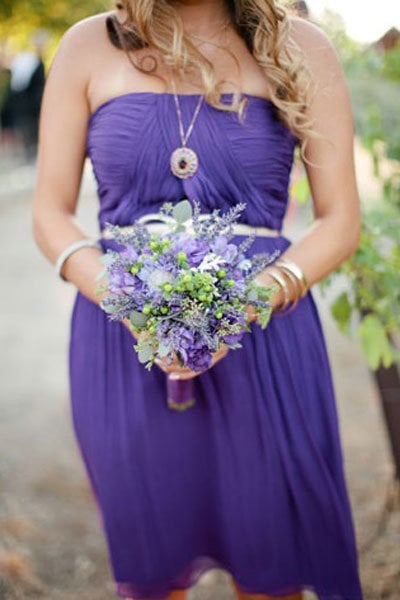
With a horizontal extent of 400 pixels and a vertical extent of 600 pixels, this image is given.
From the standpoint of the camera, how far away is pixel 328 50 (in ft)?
7.77

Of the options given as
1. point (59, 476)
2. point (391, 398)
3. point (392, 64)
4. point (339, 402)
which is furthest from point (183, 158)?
point (339, 402)

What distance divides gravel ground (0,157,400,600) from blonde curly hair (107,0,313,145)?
81.5 inches

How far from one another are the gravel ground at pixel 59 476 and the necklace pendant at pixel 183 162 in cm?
200

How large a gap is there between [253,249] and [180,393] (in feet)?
1.42

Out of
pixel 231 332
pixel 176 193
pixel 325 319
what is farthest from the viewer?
pixel 325 319

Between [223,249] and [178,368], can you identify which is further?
[178,368]

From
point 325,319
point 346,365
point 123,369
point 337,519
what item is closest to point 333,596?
point 337,519

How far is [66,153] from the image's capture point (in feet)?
7.82

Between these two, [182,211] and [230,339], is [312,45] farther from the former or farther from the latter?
[230,339]

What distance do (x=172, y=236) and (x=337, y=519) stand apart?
40.2 inches

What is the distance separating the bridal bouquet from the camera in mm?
1844

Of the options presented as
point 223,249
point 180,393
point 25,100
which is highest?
point 223,249

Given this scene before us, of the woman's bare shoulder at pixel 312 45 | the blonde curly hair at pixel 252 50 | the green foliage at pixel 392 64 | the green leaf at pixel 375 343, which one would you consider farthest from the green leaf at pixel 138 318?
the green foliage at pixel 392 64

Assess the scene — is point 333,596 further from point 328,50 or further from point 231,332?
point 328,50
